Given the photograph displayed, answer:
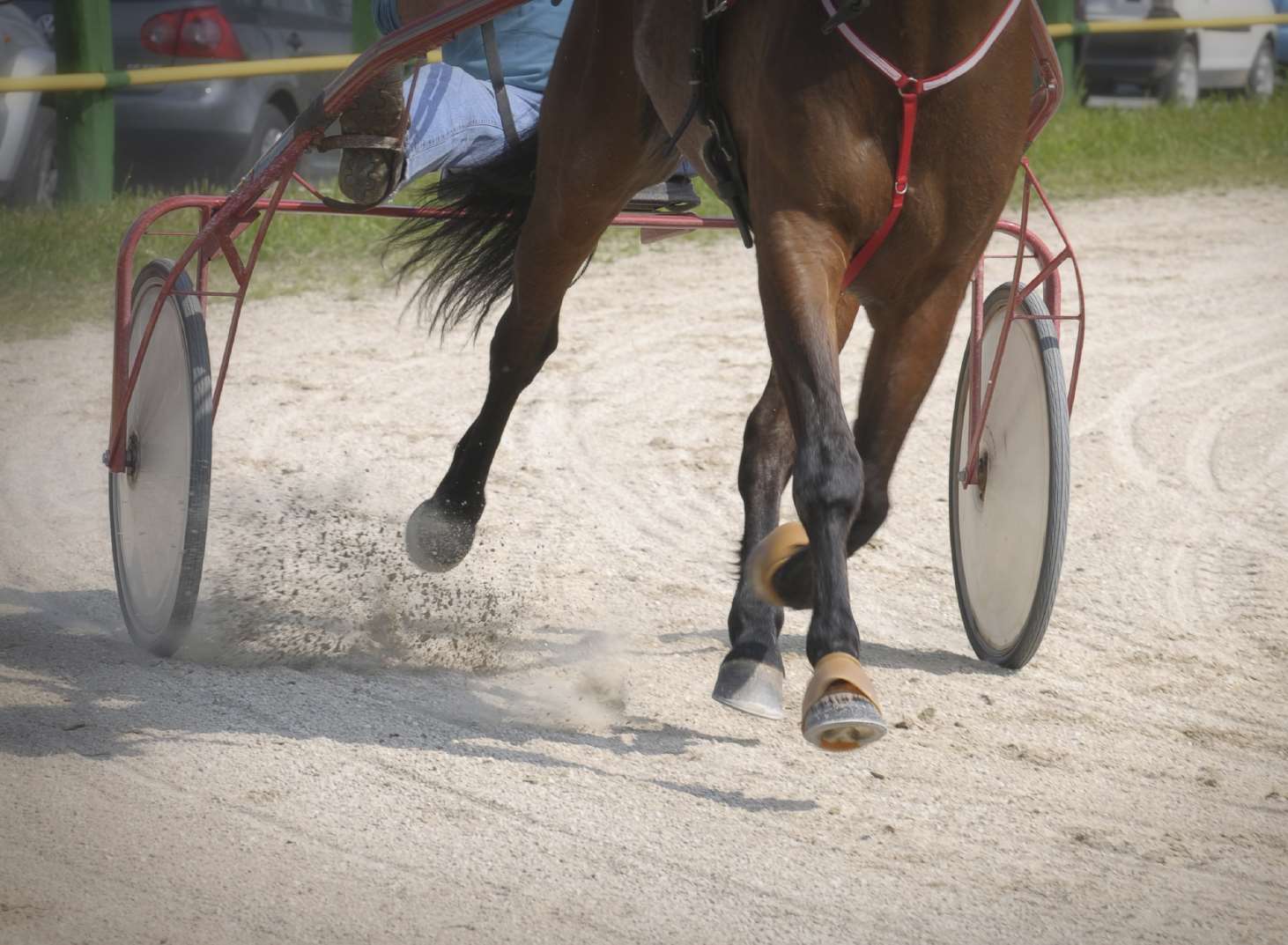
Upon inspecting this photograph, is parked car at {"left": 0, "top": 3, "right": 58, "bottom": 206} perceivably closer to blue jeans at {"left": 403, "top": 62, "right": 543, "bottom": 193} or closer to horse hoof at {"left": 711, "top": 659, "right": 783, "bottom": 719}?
blue jeans at {"left": 403, "top": 62, "right": 543, "bottom": 193}

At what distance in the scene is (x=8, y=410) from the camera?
194 inches

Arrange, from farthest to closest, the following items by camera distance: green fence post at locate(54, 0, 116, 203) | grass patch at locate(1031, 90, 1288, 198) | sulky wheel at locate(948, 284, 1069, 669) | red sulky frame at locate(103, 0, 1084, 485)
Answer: grass patch at locate(1031, 90, 1288, 198), green fence post at locate(54, 0, 116, 203), sulky wheel at locate(948, 284, 1069, 669), red sulky frame at locate(103, 0, 1084, 485)

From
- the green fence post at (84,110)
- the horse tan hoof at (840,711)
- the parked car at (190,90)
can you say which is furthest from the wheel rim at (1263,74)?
the horse tan hoof at (840,711)

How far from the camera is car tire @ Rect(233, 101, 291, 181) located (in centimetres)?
783

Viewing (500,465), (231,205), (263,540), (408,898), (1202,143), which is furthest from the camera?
(1202,143)

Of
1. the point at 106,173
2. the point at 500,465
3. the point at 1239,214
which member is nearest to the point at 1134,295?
the point at 1239,214

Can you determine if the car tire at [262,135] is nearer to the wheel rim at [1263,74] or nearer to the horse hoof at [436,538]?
the horse hoof at [436,538]

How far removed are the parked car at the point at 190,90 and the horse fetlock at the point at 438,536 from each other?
4.71 metres

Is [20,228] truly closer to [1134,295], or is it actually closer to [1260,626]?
[1134,295]

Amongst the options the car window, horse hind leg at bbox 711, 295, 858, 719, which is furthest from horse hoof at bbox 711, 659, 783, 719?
the car window

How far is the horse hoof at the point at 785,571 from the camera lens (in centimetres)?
250

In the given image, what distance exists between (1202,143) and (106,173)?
21.9ft

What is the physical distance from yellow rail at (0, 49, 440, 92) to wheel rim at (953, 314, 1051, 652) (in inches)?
183

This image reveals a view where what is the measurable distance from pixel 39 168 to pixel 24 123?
0.72 feet
